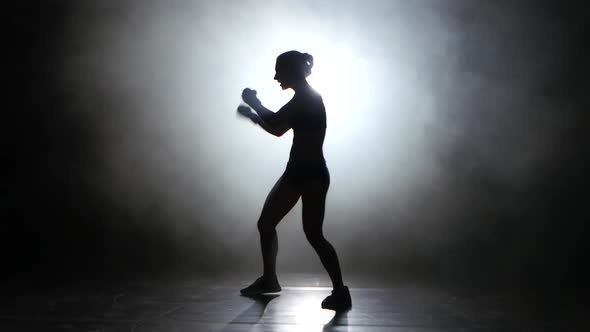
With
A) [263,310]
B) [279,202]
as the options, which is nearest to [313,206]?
[279,202]

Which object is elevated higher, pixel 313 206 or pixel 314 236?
pixel 313 206

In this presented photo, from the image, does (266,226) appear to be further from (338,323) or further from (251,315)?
(338,323)

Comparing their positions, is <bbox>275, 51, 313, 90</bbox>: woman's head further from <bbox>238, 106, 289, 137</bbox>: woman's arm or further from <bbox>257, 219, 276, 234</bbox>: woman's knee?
<bbox>257, 219, 276, 234</bbox>: woman's knee

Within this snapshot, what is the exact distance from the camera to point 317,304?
7.54 ft

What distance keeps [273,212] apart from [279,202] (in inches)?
2.7

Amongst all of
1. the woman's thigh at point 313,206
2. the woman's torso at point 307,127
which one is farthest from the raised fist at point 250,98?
the woman's thigh at point 313,206

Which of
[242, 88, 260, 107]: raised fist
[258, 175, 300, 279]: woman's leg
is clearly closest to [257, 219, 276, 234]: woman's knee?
[258, 175, 300, 279]: woman's leg

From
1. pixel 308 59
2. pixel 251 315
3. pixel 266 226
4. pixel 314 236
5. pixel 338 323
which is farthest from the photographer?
pixel 266 226

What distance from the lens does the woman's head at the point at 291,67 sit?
Result: 2.25m

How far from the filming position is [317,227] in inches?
85.0

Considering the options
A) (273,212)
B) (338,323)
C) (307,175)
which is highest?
(307,175)

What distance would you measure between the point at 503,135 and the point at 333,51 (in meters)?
1.54

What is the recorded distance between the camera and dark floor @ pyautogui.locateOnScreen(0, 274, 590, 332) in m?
1.86

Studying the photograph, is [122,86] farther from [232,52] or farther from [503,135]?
[503,135]
